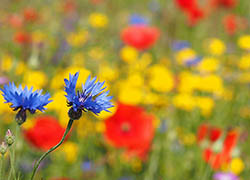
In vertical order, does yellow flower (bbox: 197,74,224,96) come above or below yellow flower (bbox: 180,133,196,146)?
above

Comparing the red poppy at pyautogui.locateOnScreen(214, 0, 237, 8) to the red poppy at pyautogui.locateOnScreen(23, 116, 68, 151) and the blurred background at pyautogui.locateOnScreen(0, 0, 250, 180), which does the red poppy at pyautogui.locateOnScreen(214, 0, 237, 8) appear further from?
the red poppy at pyautogui.locateOnScreen(23, 116, 68, 151)

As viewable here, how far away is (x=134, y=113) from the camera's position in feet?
4.79

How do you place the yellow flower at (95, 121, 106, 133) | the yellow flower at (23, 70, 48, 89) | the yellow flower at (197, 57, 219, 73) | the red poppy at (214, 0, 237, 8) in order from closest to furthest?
the yellow flower at (95, 121, 106, 133) < the yellow flower at (23, 70, 48, 89) < the yellow flower at (197, 57, 219, 73) < the red poppy at (214, 0, 237, 8)

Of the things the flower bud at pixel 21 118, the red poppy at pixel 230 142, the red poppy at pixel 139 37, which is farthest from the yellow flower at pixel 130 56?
the flower bud at pixel 21 118

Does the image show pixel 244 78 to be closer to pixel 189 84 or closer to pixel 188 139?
pixel 189 84

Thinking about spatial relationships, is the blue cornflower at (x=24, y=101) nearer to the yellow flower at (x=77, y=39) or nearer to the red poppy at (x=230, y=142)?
the red poppy at (x=230, y=142)

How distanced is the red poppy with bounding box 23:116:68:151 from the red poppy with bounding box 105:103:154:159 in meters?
0.17

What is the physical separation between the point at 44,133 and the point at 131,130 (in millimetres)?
324

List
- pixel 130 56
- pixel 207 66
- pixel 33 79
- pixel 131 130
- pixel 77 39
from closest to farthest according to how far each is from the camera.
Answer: pixel 131 130, pixel 33 79, pixel 207 66, pixel 130 56, pixel 77 39

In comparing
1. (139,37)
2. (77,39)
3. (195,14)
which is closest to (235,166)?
(139,37)

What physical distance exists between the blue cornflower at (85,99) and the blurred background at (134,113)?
1.19ft

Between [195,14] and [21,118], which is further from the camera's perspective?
[195,14]

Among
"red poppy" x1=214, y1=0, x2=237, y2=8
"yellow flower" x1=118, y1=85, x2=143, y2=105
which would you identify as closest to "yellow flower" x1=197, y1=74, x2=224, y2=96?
"yellow flower" x1=118, y1=85, x2=143, y2=105

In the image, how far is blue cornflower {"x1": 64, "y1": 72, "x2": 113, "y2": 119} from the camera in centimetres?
53
